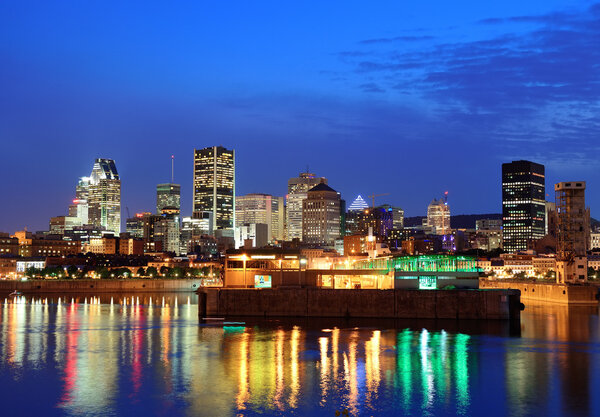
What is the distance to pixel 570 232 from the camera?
186000 millimetres

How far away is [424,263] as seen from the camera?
12019 centimetres

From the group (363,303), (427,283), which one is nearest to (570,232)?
(427,283)

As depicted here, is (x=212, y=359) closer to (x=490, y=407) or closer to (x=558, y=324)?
(x=490, y=407)

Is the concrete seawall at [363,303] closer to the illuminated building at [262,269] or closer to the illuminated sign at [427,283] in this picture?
the illuminated sign at [427,283]

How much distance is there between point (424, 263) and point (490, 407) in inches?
2613

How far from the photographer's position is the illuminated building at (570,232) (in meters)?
186

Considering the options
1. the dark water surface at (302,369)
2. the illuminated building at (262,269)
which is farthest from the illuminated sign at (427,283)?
the illuminated building at (262,269)

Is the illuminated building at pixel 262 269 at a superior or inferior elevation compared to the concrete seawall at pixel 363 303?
superior

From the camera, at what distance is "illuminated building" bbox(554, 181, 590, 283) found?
18562cm

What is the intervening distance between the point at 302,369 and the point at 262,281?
60.4 m

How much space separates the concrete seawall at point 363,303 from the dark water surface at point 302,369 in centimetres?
404

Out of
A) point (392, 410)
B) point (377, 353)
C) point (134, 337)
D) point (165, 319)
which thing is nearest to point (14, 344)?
point (134, 337)

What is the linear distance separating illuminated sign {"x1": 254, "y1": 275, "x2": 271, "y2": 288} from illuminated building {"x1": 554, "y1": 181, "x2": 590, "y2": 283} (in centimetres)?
9414

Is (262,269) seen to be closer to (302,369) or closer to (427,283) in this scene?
(427,283)
